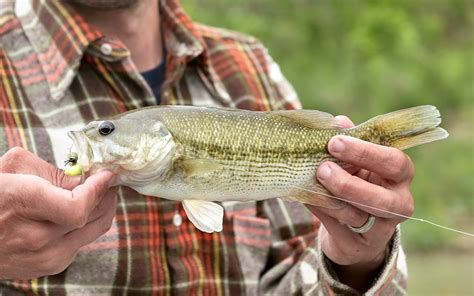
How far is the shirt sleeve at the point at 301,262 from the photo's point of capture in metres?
Answer: 2.86

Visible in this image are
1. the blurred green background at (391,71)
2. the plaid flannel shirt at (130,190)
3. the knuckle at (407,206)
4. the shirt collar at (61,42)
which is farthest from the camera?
the blurred green background at (391,71)

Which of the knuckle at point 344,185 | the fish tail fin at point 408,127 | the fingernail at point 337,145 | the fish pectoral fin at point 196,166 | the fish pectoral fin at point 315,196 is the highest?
the fish tail fin at point 408,127

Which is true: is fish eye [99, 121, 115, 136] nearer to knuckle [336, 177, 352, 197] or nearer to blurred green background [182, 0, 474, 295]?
knuckle [336, 177, 352, 197]

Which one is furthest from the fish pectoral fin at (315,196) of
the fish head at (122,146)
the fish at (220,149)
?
the fish head at (122,146)

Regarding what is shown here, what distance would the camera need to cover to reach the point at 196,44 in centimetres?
331

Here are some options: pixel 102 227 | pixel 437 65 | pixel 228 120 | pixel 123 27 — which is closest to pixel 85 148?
pixel 102 227

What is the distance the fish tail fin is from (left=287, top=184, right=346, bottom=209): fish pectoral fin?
197mm

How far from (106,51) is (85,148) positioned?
0.86 m

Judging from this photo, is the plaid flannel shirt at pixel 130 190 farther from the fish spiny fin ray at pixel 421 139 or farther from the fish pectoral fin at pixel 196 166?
the fish pectoral fin at pixel 196 166

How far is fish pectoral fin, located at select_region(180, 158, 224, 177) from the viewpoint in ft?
7.47

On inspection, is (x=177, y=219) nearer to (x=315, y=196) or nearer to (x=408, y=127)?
(x=315, y=196)

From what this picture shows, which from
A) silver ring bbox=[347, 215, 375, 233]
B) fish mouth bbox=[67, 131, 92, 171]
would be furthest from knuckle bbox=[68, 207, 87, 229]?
silver ring bbox=[347, 215, 375, 233]

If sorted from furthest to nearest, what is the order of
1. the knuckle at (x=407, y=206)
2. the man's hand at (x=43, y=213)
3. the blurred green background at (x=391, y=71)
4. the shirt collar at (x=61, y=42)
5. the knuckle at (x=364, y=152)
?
the blurred green background at (x=391, y=71) → the shirt collar at (x=61, y=42) → the knuckle at (x=407, y=206) → the knuckle at (x=364, y=152) → the man's hand at (x=43, y=213)

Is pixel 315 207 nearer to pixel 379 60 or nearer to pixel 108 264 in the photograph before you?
pixel 108 264
